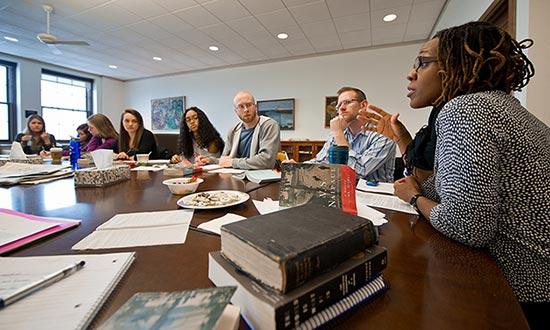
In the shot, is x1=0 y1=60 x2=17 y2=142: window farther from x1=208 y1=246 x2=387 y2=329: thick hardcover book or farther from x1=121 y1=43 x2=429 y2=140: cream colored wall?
x1=208 y1=246 x2=387 y2=329: thick hardcover book

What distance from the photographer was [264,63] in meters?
5.13

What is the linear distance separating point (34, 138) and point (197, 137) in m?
2.36

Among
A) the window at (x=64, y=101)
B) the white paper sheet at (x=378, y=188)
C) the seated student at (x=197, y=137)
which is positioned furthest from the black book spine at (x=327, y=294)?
the window at (x=64, y=101)

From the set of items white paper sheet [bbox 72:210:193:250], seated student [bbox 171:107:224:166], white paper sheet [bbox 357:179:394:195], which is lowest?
white paper sheet [bbox 72:210:193:250]

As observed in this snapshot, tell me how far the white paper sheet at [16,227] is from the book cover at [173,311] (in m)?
0.47

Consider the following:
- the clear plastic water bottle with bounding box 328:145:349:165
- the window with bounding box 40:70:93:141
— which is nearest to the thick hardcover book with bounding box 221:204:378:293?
the clear plastic water bottle with bounding box 328:145:349:165

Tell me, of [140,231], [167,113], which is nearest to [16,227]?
[140,231]

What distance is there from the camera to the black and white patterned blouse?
0.53 m

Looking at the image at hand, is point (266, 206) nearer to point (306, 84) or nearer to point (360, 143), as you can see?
point (360, 143)

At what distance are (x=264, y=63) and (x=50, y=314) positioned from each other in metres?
5.32

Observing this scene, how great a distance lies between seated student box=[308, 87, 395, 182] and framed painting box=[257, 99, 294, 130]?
126 inches

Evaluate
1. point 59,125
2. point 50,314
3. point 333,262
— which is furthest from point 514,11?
point 59,125

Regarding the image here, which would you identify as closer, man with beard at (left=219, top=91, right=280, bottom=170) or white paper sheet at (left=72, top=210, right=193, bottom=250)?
white paper sheet at (left=72, top=210, right=193, bottom=250)

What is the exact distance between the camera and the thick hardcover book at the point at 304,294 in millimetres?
276
